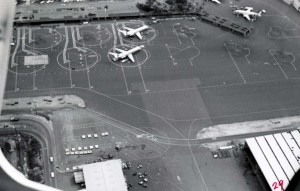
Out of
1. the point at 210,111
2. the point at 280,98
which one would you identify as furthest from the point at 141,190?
the point at 280,98

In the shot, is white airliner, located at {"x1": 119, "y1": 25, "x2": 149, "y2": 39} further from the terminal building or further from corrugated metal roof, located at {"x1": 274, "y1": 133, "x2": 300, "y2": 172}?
corrugated metal roof, located at {"x1": 274, "y1": 133, "x2": 300, "y2": 172}

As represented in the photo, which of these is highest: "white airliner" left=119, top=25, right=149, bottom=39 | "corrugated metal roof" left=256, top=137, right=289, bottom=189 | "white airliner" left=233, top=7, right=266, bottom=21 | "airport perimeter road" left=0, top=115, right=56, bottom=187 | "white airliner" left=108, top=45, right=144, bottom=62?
"white airliner" left=233, top=7, right=266, bottom=21

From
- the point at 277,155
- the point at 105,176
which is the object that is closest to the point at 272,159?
the point at 277,155

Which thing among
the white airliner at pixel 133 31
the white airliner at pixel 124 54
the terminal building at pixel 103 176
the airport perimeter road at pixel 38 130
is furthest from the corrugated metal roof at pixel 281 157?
the white airliner at pixel 133 31

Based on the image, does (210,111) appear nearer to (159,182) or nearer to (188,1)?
(159,182)

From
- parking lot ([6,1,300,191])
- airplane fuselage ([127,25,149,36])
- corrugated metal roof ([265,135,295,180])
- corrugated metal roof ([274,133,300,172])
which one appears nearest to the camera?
corrugated metal roof ([265,135,295,180])

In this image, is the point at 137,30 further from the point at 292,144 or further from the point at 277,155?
the point at 277,155

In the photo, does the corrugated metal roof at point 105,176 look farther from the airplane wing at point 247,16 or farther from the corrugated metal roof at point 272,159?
the airplane wing at point 247,16

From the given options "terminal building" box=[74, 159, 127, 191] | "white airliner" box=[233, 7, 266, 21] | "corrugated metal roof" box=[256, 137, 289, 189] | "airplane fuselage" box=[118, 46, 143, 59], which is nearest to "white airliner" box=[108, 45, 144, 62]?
"airplane fuselage" box=[118, 46, 143, 59]
